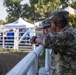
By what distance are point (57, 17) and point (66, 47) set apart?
0.31 m

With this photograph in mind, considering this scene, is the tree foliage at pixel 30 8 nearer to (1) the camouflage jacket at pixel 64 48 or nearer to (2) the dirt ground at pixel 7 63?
(2) the dirt ground at pixel 7 63

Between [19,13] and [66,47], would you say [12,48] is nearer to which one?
[66,47]

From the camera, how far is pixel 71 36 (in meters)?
2.99

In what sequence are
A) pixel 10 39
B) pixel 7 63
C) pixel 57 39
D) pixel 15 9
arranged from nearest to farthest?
pixel 57 39
pixel 7 63
pixel 10 39
pixel 15 9

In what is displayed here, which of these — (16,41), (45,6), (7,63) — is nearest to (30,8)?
(45,6)

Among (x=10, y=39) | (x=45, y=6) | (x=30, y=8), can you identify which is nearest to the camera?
(x=10, y=39)

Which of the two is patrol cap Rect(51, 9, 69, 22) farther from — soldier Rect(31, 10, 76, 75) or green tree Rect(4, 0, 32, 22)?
green tree Rect(4, 0, 32, 22)

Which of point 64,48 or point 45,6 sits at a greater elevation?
point 45,6

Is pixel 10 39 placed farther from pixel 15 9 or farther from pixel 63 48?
pixel 15 9

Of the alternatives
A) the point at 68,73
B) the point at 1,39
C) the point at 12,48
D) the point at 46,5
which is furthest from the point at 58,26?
the point at 46,5

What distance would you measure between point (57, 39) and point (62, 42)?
Answer: 7cm

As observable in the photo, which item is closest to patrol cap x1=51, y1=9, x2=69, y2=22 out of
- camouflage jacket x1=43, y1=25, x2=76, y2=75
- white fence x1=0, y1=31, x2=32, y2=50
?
camouflage jacket x1=43, y1=25, x2=76, y2=75

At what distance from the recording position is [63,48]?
3010 mm

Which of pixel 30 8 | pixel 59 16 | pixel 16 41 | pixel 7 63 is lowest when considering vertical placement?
A: pixel 7 63
